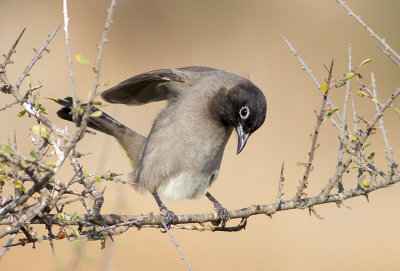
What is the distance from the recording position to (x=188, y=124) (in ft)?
16.3

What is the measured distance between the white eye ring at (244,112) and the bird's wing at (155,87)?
21.4 inches

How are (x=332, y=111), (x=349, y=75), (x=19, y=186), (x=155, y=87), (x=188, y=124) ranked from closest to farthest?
(x=19, y=186), (x=349, y=75), (x=332, y=111), (x=188, y=124), (x=155, y=87)

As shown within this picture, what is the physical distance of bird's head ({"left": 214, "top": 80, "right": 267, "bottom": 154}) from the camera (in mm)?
4816

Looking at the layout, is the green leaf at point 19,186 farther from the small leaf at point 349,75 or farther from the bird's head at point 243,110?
the bird's head at point 243,110

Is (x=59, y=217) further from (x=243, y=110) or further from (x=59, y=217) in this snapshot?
(x=243, y=110)

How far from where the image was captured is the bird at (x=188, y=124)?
16.0ft

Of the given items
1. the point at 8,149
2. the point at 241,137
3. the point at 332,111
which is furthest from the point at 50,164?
the point at 241,137

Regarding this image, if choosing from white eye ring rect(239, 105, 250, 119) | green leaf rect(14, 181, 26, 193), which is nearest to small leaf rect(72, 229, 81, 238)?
green leaf rect(14, 181, 26, 193)

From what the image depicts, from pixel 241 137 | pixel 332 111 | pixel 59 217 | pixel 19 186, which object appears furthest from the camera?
pixel 241 137

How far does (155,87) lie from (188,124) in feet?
1.69

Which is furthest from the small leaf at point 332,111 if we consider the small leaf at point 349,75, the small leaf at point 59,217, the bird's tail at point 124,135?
the bird's tail at point 124,135

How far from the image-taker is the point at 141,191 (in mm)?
5137

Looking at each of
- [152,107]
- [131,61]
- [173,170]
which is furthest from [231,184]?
[173,170]

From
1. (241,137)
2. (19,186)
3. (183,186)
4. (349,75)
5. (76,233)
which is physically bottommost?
(183,186)
